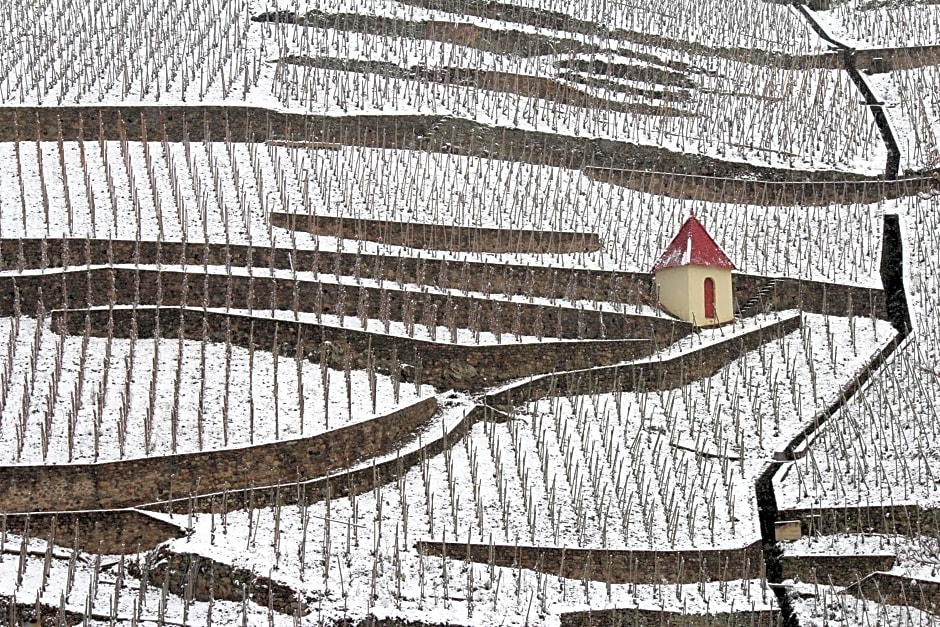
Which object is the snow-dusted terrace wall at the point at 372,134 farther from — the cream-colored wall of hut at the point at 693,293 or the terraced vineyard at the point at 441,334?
the cream-colored wall of hut at the point at 693,293

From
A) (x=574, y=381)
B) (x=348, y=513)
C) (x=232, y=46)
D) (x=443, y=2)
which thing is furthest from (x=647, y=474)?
(x=443, y=2)

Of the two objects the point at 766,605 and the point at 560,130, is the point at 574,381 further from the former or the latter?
the point at 560,130

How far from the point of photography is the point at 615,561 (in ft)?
87.5

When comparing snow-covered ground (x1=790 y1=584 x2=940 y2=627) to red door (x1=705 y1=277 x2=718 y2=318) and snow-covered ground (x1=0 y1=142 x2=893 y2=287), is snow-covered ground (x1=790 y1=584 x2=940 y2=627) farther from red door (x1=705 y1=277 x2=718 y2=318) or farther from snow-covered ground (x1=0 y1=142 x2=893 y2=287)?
snow-covered ground (x1=0 y1=142 x2=893 y2=287)

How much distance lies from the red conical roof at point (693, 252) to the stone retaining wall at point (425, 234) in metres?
2.61

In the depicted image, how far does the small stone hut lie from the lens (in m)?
34.2

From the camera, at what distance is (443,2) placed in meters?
50.8

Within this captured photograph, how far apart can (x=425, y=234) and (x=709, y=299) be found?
6.26m

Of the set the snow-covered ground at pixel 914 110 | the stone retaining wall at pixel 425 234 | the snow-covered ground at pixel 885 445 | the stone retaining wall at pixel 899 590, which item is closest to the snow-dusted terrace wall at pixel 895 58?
the snow-covered ground at pixel 914 110

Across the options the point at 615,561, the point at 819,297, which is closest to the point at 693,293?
the point at 819,297

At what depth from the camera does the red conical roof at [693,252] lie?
34.2 metres

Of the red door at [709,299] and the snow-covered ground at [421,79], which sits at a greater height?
the snow-covered ground at [421,79]

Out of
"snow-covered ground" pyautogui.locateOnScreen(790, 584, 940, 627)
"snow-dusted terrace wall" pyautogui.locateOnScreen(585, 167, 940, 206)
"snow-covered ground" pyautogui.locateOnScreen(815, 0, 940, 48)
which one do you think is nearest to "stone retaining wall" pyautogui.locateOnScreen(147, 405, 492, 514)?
"snow-covered ground" pyautogui.locateOnScreen(790, 584, 940, 627)

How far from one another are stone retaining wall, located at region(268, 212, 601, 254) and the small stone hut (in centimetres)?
264
